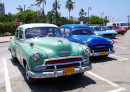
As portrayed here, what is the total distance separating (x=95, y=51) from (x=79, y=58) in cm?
315

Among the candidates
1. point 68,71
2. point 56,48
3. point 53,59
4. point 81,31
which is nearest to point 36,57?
Answer: point 53,59

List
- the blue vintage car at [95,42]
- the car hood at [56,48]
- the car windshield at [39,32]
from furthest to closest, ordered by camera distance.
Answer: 1. the blue vintage car at [95,42]
2. the car windshield at [39,32]
3. the car hood at [56,48]

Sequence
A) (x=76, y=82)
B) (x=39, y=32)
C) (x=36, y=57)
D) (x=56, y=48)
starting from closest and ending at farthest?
(x=36, y=57)
(x=56, y=48)
(x=76, y=82)
(x=39, y=32)

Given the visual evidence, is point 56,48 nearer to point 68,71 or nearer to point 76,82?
point 68,71

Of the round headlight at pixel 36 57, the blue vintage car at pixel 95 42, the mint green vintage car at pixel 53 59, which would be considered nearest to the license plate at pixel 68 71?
the mint green vintage car at pixel 53 59

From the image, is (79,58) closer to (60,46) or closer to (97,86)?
(60,46)

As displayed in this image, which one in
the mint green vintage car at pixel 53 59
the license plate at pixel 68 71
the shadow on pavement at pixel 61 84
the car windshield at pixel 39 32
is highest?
the car windshield at pixel 39 32

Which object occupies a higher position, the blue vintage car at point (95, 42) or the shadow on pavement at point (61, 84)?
the blue vintage car at point (95, 42)

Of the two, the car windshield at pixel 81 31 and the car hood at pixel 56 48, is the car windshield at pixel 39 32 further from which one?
the car windshield at pixel 81 31

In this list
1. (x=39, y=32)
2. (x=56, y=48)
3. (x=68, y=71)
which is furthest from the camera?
(x=39, y=32)

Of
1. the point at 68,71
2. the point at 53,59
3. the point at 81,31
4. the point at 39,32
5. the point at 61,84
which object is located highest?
the point at 81,31

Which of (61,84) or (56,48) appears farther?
(61,84)

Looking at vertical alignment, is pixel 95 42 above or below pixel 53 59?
above

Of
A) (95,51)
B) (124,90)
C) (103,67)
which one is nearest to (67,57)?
(124,90)
